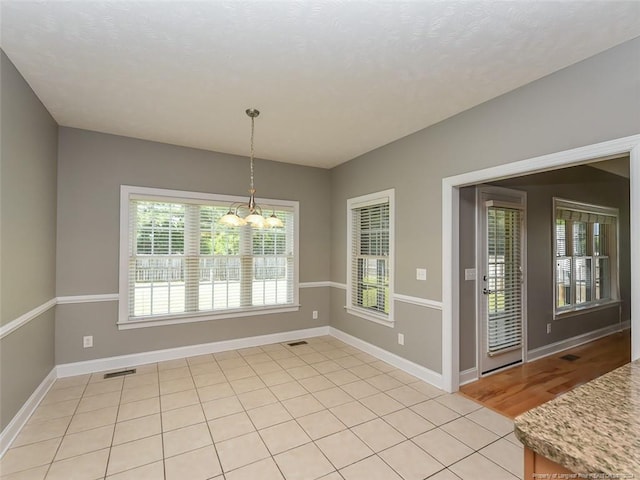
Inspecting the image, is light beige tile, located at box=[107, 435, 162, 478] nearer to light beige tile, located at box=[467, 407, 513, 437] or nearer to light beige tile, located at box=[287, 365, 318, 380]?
light beige tile, located at box=[287, 365, 318, 380]

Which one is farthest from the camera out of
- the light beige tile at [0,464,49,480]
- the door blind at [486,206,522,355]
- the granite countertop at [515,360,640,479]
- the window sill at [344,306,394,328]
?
the window sill at [344,306,394,328]

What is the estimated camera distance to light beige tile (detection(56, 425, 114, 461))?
2.15 metres

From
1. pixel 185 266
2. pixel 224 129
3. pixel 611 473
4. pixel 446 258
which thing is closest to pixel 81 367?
pixel 185 266

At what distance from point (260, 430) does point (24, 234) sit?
248cm

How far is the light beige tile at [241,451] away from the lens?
2053 mm

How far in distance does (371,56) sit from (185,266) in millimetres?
3264

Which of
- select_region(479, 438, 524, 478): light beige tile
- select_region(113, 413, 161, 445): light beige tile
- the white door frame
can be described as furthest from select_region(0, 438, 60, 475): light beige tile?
the white door frame

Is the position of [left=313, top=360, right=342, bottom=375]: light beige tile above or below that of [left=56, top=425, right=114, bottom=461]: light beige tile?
above

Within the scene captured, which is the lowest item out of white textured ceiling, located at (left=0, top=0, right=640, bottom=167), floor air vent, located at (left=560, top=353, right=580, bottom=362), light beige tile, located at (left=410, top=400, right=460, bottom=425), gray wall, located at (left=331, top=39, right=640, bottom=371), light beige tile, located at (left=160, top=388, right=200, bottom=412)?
light beige tile, located at (left=160, top=388, right=200, bottom=412)

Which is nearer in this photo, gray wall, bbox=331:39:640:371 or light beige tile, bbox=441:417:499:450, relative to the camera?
gray wall, bbox=331:39:640:371

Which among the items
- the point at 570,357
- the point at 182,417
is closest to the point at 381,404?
the point at 182,417

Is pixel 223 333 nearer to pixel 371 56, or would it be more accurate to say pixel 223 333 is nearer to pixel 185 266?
pixel 185 266

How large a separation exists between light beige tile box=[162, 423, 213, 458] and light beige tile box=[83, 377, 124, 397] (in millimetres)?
1155

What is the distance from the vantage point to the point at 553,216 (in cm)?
411
